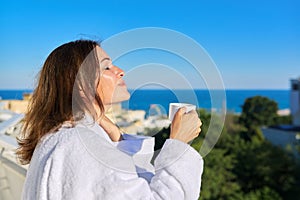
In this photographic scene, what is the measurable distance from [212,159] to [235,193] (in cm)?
100

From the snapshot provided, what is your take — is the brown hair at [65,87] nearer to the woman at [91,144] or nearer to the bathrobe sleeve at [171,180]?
the woman at [91,144]

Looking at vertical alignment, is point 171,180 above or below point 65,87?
below

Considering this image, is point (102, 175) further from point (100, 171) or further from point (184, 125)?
point (184, 125)

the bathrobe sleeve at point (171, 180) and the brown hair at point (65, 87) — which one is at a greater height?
the brown hair at point (65, 87)

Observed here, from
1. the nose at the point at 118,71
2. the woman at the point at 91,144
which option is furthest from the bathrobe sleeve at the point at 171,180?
the nose at the point at 118,71

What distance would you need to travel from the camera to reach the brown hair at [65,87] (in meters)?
0.41

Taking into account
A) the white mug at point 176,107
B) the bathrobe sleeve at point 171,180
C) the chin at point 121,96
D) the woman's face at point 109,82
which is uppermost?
the woman's face at point 109,82

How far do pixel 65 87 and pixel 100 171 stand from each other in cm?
12

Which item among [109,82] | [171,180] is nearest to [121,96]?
Answer: [109,82]

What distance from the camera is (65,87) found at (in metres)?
0.43

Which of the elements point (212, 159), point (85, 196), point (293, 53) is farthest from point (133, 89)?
point (293, 53)

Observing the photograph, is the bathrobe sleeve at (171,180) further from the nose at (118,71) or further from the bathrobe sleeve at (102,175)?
the nose at (118,71)

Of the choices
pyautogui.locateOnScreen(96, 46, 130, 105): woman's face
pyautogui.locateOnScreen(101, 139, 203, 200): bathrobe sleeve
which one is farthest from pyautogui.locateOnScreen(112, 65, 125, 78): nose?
pyautogui.locateOnScreen(101, 139, 203, 200): bathrobe sleeve

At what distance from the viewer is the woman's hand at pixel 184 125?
0.41 m
